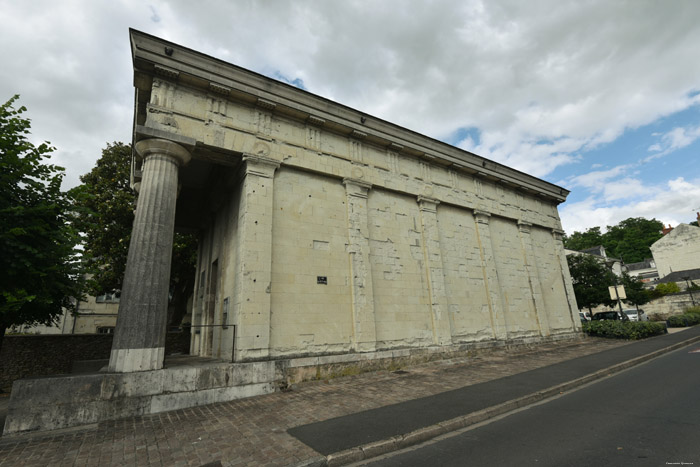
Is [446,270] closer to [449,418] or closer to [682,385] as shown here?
[682,385]

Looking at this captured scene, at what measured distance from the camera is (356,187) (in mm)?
11047

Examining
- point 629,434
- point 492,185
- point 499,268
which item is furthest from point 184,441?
point 492,185

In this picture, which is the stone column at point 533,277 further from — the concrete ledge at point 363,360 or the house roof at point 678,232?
the house roof at point 678,232

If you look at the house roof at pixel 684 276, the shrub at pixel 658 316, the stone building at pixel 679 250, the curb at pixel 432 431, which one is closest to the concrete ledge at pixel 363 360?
the curb at pixel 432 431

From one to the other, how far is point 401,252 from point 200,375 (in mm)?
7396

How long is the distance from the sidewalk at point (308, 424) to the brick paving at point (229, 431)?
2cm

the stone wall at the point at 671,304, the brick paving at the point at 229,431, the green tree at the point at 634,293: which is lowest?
the brick paving at the point at 229,431

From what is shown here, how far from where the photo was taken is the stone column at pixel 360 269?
9.62 metres

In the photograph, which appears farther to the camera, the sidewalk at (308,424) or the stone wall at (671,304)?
the stone wall at (671,304)

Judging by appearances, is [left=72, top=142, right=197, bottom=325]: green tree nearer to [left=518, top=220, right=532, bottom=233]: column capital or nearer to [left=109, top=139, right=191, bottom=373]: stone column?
[left=109, top=139, right=191, bottom=373]: stone column

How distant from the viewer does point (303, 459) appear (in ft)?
13.1

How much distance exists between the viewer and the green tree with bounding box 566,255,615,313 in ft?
70.0

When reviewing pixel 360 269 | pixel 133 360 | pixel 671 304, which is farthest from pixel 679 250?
pixel 133 360

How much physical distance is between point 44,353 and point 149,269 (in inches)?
455
